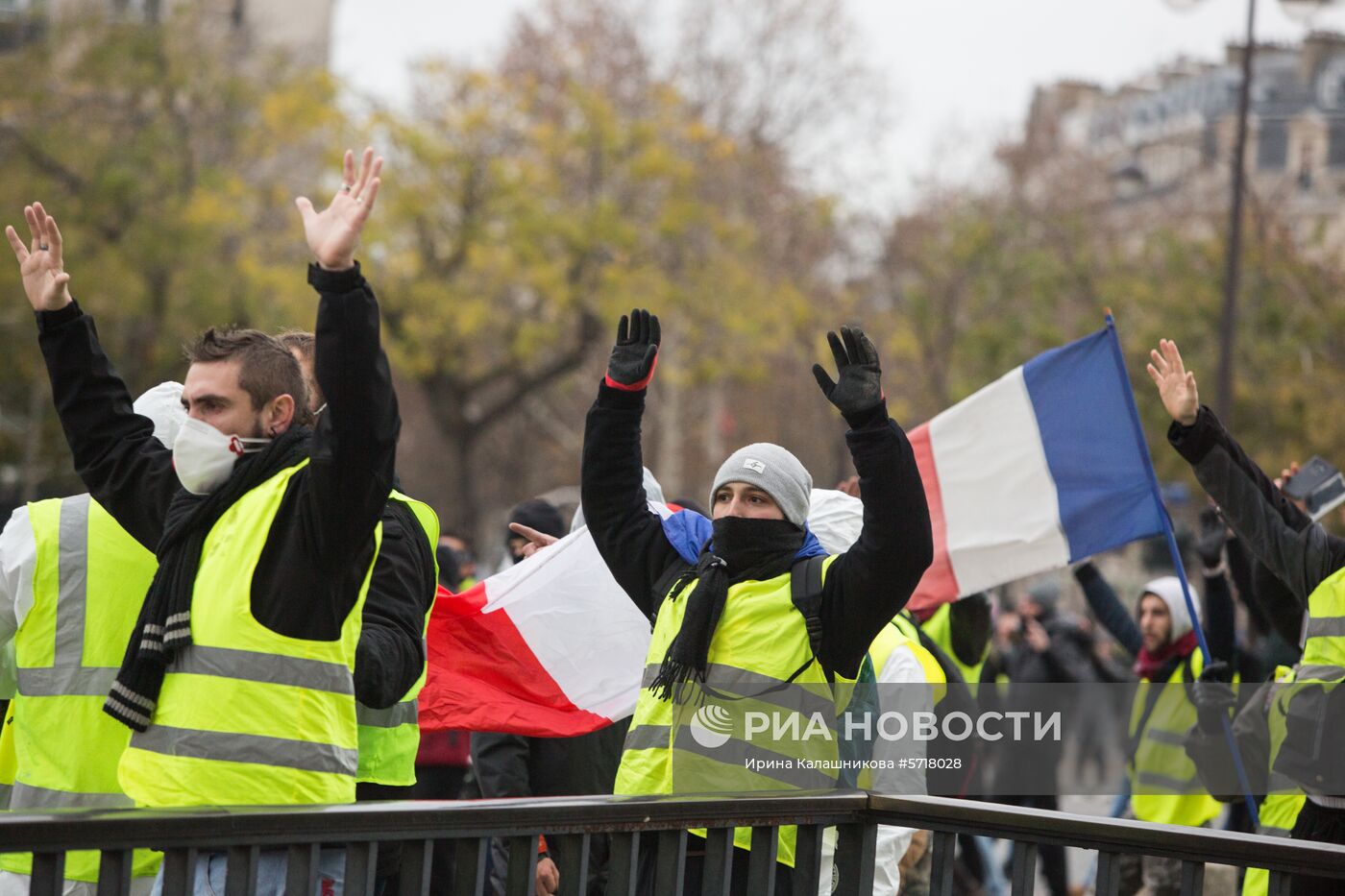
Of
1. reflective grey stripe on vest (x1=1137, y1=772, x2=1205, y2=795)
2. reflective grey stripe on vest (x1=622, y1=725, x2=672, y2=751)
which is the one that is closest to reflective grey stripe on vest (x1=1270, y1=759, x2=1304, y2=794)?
reflective grey stripe on vest (x1=1137, y1=772, x2=1205, y2=795)

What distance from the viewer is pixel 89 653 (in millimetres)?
4164

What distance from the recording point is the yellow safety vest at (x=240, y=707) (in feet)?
10.8

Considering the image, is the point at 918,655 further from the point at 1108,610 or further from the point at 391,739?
the point at 1108,610

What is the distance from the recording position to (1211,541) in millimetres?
7508

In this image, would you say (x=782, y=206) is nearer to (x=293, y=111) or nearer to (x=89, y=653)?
(x=293, y=111)

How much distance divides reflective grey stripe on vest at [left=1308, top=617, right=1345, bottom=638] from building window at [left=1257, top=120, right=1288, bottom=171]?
55.6 metres

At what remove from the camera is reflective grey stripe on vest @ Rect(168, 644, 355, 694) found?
3.31 m

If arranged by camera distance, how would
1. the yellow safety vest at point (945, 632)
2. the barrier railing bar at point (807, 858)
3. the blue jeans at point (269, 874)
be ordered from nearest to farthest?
the blue jeans at point (269, 874) < the barrier railing bar at point (807, 858) < the yellow safety vest at point (945, 632)

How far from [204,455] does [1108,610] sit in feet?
19.3

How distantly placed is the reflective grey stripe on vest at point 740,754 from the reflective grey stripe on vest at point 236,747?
3.38 ft

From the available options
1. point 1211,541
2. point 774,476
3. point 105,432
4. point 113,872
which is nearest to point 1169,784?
point 1211,541

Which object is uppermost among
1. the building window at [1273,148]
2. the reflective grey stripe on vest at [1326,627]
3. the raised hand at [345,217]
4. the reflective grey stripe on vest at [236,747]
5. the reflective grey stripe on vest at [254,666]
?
the building window at [1273,148]

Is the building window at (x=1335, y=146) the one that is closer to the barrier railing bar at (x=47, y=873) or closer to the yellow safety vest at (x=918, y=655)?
the yellow safety vest at (x=918, y=655)

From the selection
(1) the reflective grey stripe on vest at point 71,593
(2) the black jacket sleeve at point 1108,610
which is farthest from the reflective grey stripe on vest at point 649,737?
(2) the black jacket sleeve at point 1108,610
